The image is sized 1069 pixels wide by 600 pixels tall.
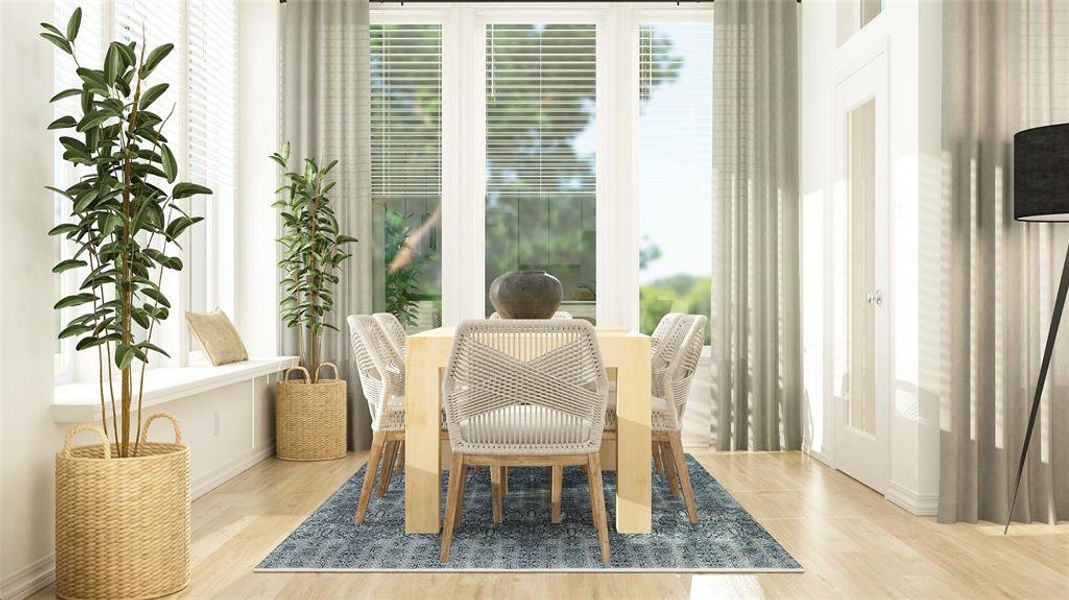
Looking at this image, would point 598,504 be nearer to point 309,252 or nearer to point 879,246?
point 879,246

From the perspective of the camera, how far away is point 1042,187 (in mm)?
3137

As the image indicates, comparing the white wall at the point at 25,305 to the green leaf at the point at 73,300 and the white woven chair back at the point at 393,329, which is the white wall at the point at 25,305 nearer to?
the green leaf at the point at 73,300

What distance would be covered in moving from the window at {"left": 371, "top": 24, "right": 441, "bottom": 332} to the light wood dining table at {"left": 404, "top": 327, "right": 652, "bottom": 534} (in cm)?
243

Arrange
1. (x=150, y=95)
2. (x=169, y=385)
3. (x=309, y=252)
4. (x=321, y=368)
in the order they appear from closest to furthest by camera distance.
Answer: (x=150, y=95) → (x=169, y=385) → (x=309, y=252) → (x=321, y=368)

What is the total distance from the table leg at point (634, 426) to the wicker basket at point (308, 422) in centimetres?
231

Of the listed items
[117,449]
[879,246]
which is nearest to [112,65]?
[117,449]

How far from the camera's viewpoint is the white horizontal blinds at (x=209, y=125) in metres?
4.61

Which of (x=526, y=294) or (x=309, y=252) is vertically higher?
(x=309, y=252)

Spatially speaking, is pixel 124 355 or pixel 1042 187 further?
pixel 1042 187

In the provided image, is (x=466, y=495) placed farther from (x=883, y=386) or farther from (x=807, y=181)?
(x=807, y=181)

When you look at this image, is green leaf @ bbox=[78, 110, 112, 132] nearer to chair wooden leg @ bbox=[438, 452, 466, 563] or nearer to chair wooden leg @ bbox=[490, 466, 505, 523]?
chair wooden leg @ bbox=[438, 452, 466, 563]

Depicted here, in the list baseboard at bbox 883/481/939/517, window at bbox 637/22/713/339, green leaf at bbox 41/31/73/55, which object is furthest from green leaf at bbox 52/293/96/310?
window at bbox 637/22/713/339

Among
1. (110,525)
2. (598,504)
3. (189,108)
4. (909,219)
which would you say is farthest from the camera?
(189,108)

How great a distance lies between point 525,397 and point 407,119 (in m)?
3.27
